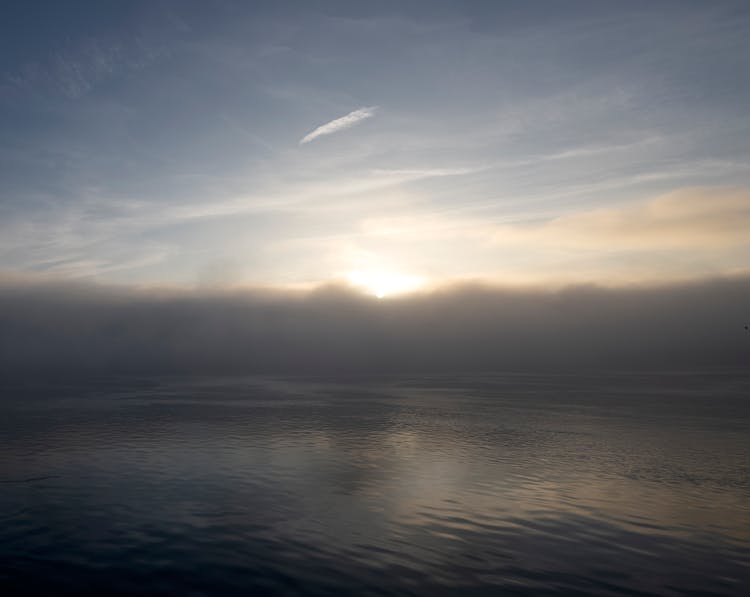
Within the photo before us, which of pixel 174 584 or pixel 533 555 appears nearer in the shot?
pixel 174 584

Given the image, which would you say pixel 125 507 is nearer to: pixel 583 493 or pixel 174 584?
pixel 174 584

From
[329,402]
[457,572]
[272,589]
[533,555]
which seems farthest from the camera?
[329,402]

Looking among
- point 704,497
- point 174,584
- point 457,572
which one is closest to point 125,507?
point 174,584

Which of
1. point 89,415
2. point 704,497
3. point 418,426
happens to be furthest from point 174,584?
point 89,415

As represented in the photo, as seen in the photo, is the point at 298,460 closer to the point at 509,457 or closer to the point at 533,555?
the point at 509,457

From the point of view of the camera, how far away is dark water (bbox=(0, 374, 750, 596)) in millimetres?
27594

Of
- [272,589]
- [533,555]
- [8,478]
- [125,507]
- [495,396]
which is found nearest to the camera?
[272,589]

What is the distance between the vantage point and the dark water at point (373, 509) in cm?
2759

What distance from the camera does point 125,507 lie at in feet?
134

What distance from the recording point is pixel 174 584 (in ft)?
85.9

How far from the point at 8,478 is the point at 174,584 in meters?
36.1

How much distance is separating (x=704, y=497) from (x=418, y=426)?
55792 mm

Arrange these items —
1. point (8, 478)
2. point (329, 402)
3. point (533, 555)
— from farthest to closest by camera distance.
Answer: point (329, 402) → point (8, 478) → point (533, 555)

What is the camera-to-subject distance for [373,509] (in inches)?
1604
